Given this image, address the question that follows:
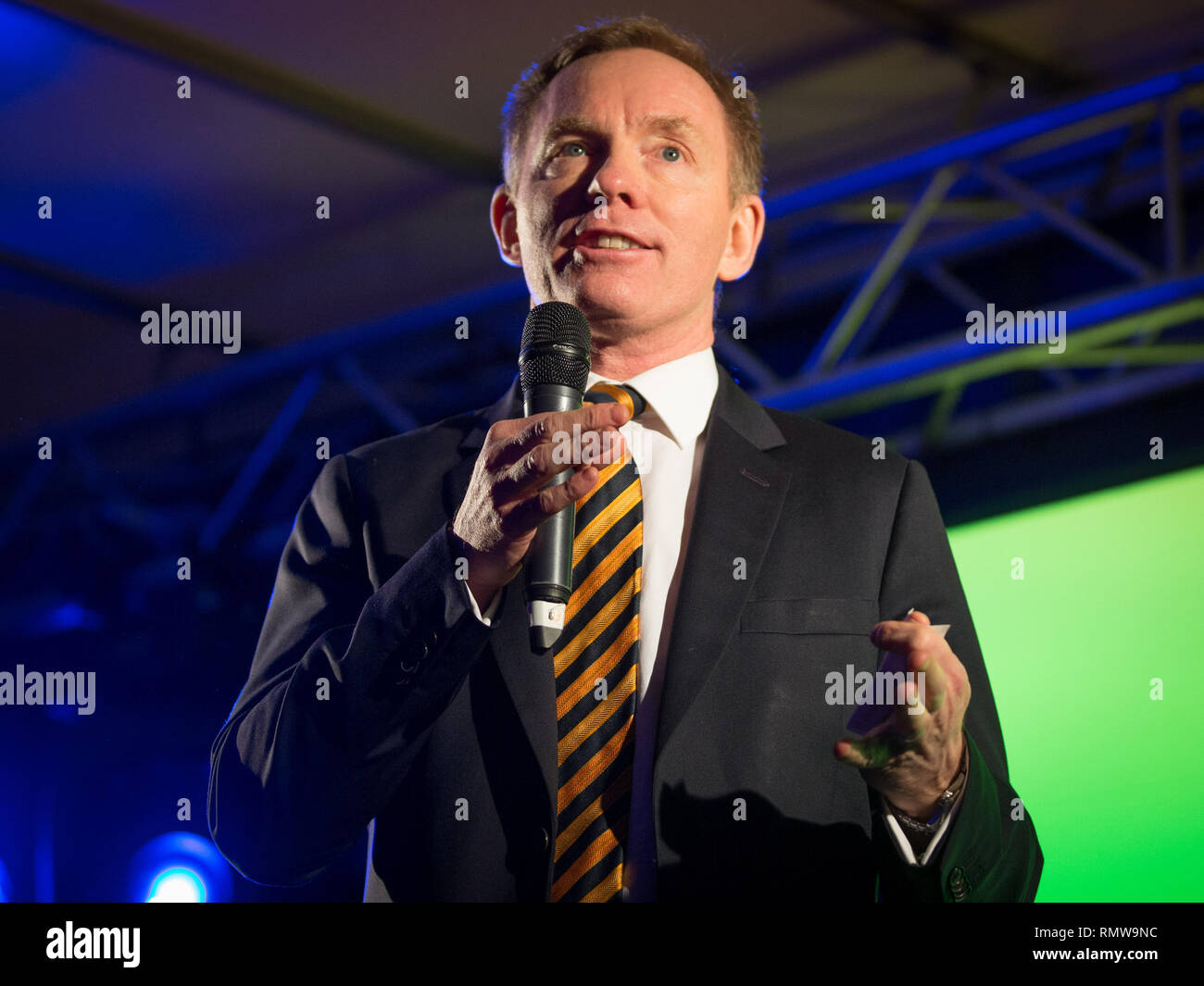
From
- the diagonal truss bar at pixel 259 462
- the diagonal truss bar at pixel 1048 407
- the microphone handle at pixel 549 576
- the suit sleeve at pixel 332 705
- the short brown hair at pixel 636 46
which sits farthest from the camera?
the diagonal truss bar at pixel 259 462

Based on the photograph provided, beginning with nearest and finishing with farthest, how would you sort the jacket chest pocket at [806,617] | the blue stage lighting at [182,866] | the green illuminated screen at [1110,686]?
the jacket chest pocket at [806,617]
the green illuminated screen at [1110,686]
the blue stage lighting at [182,866]

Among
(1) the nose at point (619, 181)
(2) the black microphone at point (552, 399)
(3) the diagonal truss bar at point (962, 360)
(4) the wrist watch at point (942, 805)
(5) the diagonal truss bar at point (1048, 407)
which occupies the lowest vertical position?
(4) the wrist watch at point (942, 805)

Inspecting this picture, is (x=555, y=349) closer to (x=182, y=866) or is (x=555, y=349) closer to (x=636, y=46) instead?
(x=636, y=46)

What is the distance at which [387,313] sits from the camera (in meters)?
3.98

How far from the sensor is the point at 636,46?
73.5 inches

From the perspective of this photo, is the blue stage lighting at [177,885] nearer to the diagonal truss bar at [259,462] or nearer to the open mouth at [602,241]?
the diagonal truss bar at [259,462]

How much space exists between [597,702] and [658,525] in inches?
10.0


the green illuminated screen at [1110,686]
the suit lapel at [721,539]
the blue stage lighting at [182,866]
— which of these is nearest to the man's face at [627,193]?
the suit lapel at [721,539]

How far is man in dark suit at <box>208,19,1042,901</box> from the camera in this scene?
140cm

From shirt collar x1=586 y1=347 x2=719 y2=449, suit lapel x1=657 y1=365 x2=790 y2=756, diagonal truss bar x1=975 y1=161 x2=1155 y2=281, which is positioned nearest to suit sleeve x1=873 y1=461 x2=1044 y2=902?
suit lapel x1=657 y1=365 x2=790 y2=756

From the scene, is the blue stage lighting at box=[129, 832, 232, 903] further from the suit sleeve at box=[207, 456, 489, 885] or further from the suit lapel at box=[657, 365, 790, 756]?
the suit lapel at box=[657, 365, 790, 756]

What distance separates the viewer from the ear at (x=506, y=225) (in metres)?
1.90

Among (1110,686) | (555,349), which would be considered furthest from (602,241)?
(1110,686)

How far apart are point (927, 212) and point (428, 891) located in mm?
2547
